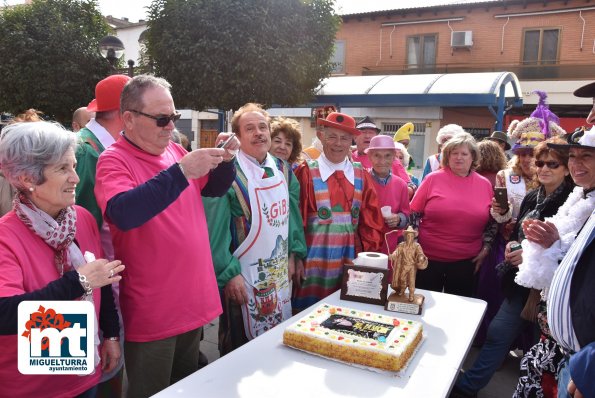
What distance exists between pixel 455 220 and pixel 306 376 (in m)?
2.30

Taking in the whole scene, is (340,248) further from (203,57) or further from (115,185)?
(203,57)

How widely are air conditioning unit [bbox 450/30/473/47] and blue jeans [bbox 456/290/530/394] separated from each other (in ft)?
54.0

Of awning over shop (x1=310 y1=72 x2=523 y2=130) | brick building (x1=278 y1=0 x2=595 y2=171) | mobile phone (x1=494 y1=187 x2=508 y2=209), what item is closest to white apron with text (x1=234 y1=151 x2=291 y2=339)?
mobile phone (x1=494 y1=187 x2=508 y2=209)

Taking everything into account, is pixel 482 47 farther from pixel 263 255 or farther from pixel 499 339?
pixel 263 255

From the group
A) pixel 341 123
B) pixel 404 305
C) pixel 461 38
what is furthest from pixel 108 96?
pixel 461 38

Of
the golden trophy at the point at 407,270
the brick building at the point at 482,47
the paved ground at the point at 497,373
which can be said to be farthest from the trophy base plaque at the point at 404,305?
the brick building at the point at 482,47

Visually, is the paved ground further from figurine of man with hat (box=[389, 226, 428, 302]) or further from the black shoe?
figurine of man with hat (box=[389, 226, 428, 302])

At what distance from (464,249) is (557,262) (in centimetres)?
141

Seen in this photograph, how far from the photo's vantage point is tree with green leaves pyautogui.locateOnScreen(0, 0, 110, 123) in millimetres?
12242

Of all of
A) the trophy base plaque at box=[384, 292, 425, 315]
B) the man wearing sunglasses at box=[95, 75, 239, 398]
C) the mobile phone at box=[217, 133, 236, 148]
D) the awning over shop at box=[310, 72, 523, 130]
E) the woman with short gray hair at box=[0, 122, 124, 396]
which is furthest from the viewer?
the awning over shop at box=[310, 72, 523, 130]

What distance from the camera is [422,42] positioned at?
59.9 feet

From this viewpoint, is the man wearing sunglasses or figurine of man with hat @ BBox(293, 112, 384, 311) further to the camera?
figurine of man with hat @ BBox(293, 112, 384, 311)

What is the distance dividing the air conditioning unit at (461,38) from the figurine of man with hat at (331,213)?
53.5 feet

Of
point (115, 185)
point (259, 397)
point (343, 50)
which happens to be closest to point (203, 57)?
point (115, 185)
